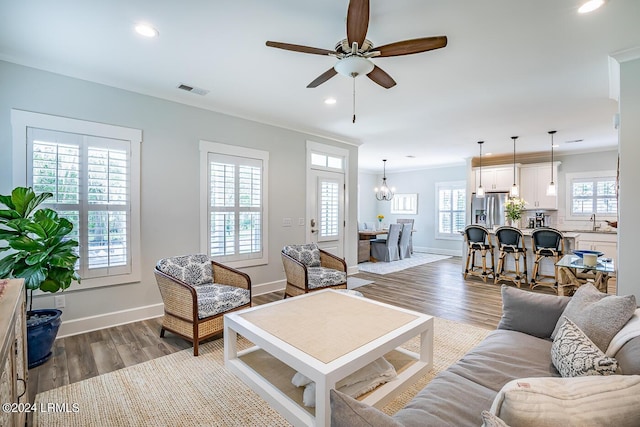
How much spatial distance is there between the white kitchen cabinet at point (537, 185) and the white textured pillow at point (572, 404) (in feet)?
24.6

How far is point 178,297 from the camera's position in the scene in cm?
281

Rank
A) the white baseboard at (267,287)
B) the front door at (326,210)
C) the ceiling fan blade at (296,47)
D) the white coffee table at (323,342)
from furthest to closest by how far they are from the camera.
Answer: the front door at (326,210)
the white baseboard at (267,287)
the ceiling fan blade at (296,47)
the white coffee table at (323,342)

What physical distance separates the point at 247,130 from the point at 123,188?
1.85m

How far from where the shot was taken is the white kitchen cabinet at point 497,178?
7.40 meters

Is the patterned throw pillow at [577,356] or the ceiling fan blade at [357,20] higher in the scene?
the ceiling fan blade at [357,20]

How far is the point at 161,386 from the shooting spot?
2.24 metres

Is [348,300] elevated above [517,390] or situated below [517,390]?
below

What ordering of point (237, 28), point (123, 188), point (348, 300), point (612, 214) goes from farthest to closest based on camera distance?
point (612, 214)
point (123, 188)
point (348, 300)
point (237, 28)

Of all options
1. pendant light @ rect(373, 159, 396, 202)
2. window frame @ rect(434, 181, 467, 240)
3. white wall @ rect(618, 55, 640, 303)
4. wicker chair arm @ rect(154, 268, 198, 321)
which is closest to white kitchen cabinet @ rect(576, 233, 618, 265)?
window frame @ rect(434, 181, 467, 240)

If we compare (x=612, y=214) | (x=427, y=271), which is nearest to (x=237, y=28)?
(x=427, y=271)

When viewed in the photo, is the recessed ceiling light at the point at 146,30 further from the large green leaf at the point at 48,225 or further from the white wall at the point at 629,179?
the white wall at the point at 629,179

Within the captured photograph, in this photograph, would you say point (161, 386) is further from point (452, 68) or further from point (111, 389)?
point (452, 68)

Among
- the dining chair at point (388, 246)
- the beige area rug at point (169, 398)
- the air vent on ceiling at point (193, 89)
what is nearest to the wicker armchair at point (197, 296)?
the beige area rug at point (169, 398)

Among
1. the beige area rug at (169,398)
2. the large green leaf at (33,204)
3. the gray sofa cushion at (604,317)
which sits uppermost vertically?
the large green leaf at (33,204)
